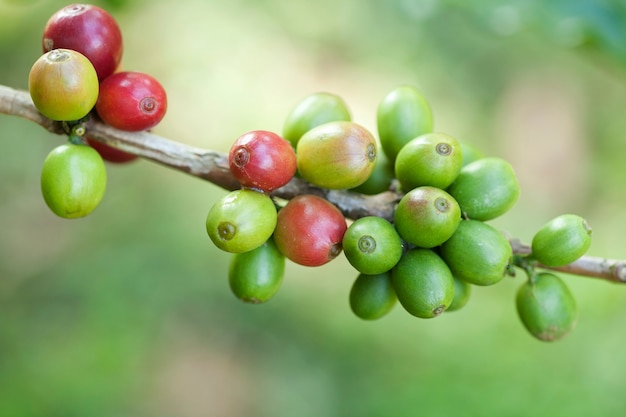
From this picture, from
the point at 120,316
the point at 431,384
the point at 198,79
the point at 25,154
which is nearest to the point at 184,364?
the point at 120,316

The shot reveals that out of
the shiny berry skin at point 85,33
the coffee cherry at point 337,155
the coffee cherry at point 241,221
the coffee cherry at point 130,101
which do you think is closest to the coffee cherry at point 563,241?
the coffee cherry at point 337,155

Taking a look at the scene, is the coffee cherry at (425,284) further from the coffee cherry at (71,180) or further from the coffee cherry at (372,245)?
the coffee cherry at (71,180)

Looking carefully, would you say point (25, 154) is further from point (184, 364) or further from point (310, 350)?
point (310, 350)

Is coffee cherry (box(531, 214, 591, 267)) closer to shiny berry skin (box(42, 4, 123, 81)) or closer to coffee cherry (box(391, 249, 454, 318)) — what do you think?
coffee cherry (box(391, 249, 454, 318))

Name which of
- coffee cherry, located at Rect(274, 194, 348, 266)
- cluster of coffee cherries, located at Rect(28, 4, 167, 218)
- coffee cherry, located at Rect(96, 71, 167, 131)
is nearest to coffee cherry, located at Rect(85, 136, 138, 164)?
cluster of coffee cherries, located at Rect(28, 4, 167, 218)

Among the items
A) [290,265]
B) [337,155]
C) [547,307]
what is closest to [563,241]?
[547,307]

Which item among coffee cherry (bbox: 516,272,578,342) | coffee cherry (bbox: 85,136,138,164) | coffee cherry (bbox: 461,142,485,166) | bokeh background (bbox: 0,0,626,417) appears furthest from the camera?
bokeh background (bbox: 0,0,626,417)
